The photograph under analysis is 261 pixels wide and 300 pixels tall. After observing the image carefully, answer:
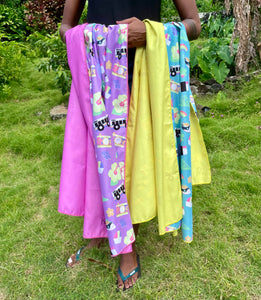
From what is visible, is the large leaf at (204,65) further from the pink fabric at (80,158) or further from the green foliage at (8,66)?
the pink fabric at (80,158)

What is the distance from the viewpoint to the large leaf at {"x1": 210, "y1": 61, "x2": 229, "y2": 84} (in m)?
4.73

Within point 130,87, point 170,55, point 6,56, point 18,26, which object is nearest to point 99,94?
point 130,87

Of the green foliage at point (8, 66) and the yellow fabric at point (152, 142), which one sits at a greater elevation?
the yellow fabric at point (152, 142)

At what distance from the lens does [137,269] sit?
164 centimetres

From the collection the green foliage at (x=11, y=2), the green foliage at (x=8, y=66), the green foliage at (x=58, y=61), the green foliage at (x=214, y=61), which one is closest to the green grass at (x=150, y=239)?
the green foliage at (x=58, y=61)

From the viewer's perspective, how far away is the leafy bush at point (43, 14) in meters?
7.00

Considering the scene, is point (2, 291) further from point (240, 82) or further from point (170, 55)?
point (240, 82)

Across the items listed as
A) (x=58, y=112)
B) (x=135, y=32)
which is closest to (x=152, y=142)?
(x=135, y=32)

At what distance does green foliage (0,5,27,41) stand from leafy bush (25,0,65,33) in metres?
0.31

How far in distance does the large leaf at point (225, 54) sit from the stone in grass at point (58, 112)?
2.96 m

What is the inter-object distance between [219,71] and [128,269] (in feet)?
13.4

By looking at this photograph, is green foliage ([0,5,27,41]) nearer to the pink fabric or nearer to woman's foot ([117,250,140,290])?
the pink fabric

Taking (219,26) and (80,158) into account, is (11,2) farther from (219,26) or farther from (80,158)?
(80,158)

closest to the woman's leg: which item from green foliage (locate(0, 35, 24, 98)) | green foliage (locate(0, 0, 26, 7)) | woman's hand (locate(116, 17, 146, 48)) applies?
woman's hand (locate(116, 17, 146, 48))
